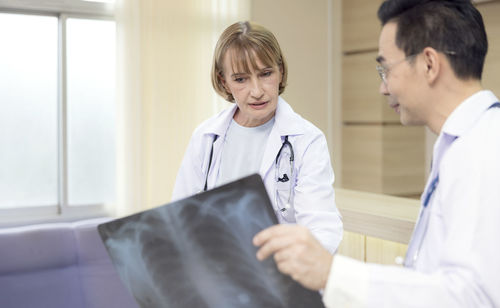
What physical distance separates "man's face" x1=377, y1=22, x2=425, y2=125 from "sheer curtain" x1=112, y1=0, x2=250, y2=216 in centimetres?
277

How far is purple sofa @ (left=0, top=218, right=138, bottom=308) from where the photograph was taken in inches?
76.0

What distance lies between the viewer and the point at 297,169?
1.57 meters

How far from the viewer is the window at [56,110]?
3596 millimetres

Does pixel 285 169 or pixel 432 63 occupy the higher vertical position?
pixel 432 63

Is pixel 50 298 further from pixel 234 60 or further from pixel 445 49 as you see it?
pixel 445 49

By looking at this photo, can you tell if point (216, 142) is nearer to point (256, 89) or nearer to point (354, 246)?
point (256, 89)

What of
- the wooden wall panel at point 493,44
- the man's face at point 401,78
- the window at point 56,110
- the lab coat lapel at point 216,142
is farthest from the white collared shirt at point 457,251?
the window at point 56,110

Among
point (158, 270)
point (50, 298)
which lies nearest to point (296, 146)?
point (158, 270)

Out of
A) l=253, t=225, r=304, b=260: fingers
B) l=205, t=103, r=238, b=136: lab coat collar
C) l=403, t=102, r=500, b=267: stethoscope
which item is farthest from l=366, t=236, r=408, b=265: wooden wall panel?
l=253, t=225, r=304, b=260: fingers

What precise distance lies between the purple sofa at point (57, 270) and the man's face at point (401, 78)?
52.3 inches

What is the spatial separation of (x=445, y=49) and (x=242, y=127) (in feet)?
2.76

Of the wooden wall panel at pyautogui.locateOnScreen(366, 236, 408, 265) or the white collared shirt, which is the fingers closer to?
the white collared shirt

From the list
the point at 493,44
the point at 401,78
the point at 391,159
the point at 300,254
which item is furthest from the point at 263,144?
the point at 391,159

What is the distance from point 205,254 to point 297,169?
1.96 ft
